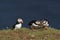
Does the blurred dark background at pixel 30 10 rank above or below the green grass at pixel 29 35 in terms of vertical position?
above

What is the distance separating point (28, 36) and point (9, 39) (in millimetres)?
1091

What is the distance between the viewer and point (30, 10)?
149 ft

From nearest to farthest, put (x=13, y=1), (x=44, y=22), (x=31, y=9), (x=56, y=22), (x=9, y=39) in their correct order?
(x=9, y=39)
(x=44, y=22)
(x=56, y=22)
(x=31, y=9)
(x=13, y=1)

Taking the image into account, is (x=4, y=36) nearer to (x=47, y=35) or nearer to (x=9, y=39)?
(x=9, y=39)

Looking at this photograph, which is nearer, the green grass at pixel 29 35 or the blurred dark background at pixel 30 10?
the green grass at pixel 29 35

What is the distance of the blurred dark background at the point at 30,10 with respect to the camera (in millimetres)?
40781

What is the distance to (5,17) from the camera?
40.7 metres

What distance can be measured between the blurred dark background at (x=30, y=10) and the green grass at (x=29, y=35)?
19711 mm

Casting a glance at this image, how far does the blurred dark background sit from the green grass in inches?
776

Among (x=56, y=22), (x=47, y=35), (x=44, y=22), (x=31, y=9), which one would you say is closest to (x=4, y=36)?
(x=47, y=35)

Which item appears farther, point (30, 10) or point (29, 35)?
point (30, 10)

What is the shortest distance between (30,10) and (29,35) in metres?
27.3

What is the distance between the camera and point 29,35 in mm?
18281

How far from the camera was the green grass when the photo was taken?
701 inches
